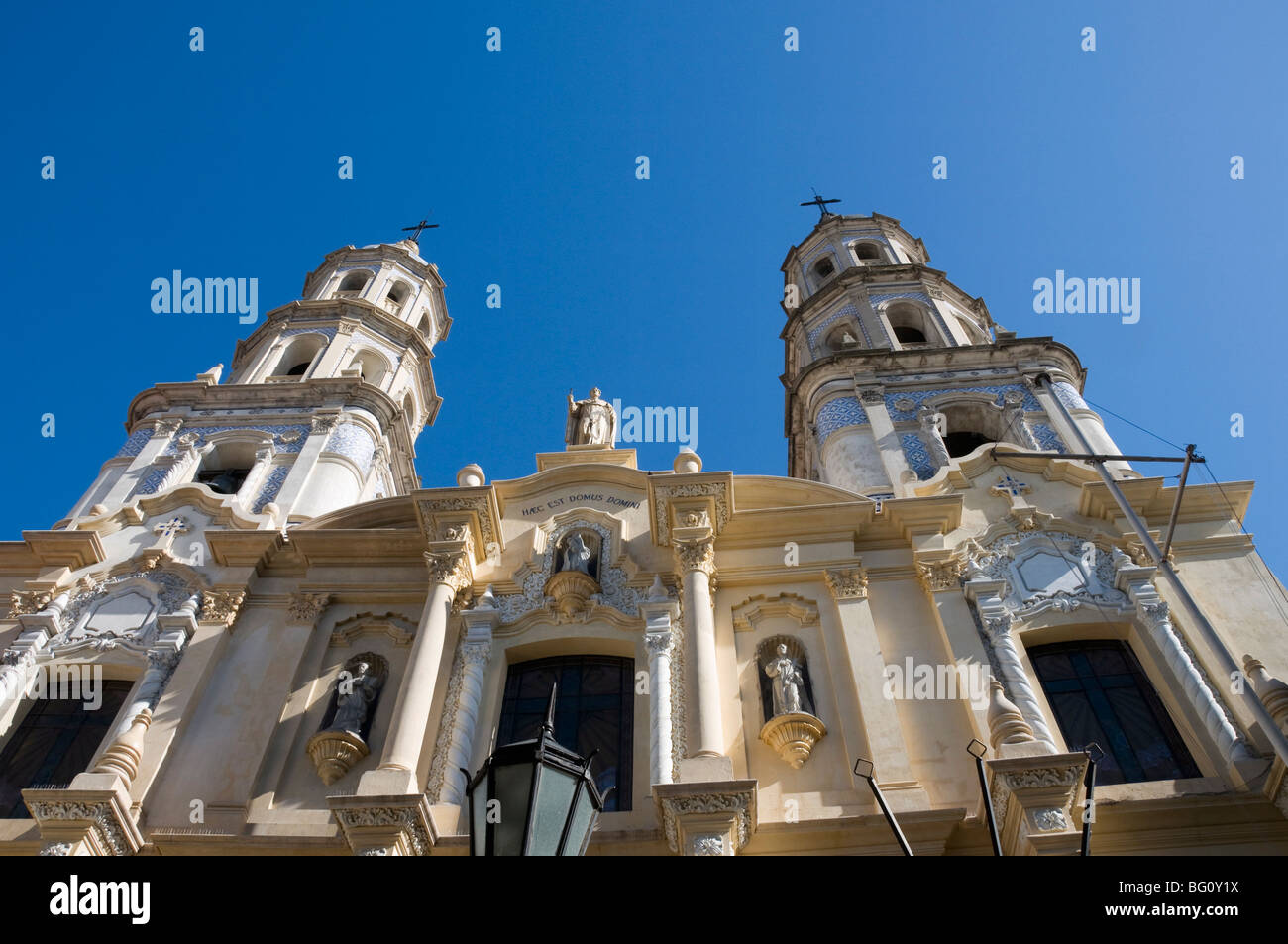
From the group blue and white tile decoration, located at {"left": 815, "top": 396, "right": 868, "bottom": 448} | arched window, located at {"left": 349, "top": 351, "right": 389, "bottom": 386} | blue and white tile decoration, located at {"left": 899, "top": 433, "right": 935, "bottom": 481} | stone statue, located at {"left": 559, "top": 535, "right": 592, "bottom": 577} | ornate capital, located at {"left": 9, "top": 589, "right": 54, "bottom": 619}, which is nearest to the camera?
stone statue, located at {"left": 559, "top": 535, "right": 592, "bottom": 577}

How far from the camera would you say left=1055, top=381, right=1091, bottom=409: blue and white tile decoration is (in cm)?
2387

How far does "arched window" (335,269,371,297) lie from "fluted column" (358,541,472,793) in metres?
19.0

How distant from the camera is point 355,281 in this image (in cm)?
3475

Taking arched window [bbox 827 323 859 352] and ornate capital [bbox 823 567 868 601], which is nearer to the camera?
ornate capital [bbox 823 567 868 601]

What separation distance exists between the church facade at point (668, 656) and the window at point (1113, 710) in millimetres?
48

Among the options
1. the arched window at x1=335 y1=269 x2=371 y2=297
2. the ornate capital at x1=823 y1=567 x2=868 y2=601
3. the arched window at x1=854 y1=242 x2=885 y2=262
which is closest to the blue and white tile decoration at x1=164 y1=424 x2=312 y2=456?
the arched window at x1=335 y1=269 x2=371 y2=297

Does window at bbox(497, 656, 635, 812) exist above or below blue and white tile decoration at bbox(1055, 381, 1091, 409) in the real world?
below

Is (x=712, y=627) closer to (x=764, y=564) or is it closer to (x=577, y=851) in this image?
(x=764, y=564)

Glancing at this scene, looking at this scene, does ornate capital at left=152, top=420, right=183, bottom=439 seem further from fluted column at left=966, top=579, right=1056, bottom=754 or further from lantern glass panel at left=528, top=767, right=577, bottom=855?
lantern glass panel at left=528, top=767, right=577, bottom=855

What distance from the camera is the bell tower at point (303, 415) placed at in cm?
2341
